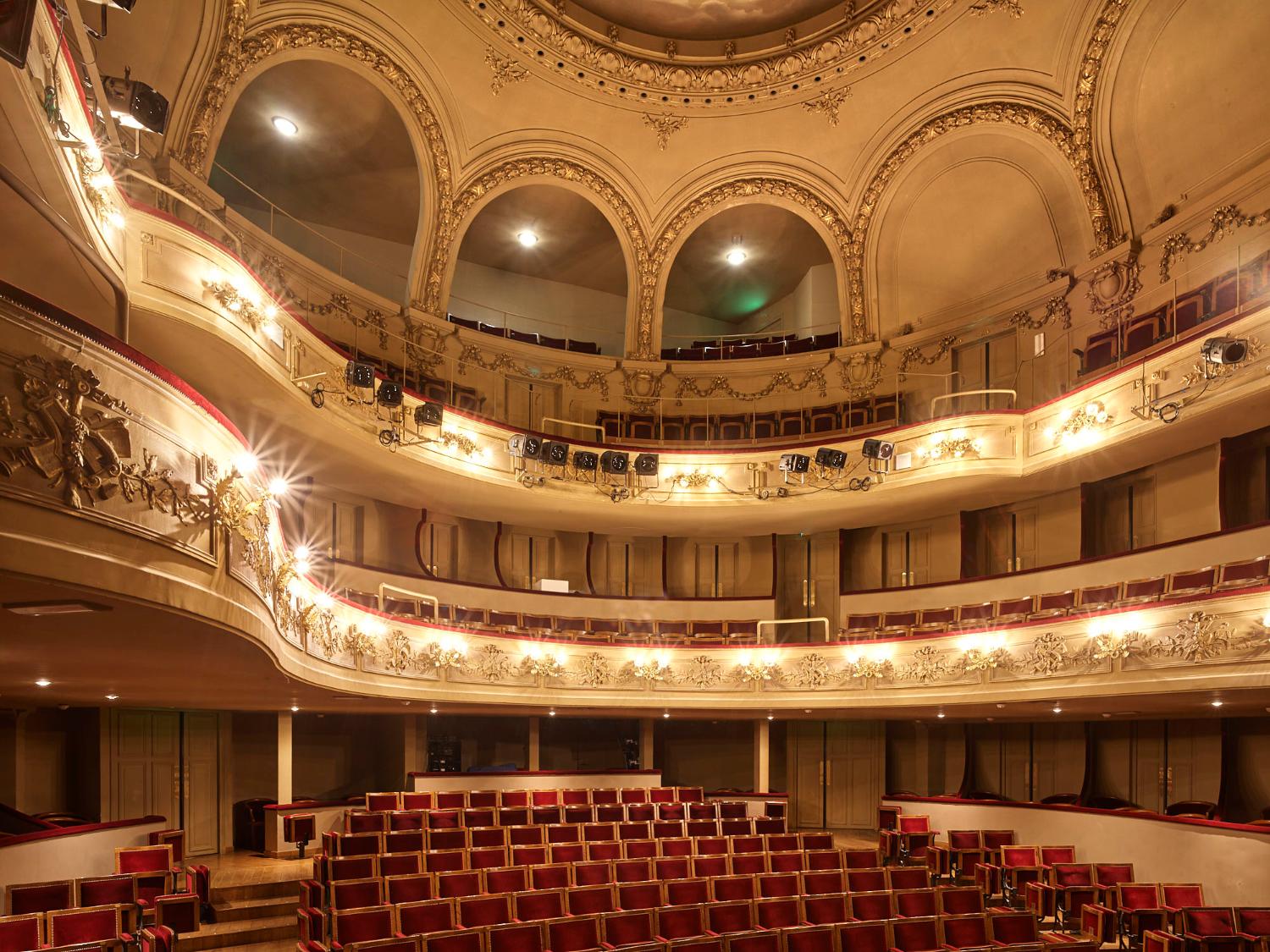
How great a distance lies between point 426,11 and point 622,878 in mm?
9968

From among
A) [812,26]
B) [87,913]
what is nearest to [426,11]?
[812,26]

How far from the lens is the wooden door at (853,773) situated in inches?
526

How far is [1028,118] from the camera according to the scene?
464 inches

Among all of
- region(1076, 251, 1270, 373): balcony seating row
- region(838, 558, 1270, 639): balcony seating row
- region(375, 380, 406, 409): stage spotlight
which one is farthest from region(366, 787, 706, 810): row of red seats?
region(1076, 251, 1270, 373): balcony seating row

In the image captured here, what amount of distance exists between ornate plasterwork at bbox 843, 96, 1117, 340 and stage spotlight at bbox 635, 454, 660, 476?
3983 millimetres

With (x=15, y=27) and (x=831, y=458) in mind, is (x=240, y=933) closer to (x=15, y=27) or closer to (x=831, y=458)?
(x=15, y=27)

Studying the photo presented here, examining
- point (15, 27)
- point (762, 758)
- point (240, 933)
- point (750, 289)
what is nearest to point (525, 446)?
point (762, 758)

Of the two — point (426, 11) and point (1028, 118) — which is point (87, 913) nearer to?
point (426, 11)

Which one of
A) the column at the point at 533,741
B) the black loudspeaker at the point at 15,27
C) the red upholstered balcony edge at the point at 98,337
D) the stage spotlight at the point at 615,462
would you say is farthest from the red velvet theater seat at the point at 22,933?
the stage spotlight at the point at 615,462

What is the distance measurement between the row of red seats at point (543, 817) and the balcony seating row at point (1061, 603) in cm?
291

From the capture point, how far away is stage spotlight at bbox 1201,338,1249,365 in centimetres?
850

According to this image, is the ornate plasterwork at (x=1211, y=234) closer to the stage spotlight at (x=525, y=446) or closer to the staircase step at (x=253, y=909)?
the stage spotlight at (x=525, y=446)

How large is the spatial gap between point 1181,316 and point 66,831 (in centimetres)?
1187

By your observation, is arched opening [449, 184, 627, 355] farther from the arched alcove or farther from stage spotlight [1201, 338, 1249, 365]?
stage spotlight [1201, 338, 1249, 365]
